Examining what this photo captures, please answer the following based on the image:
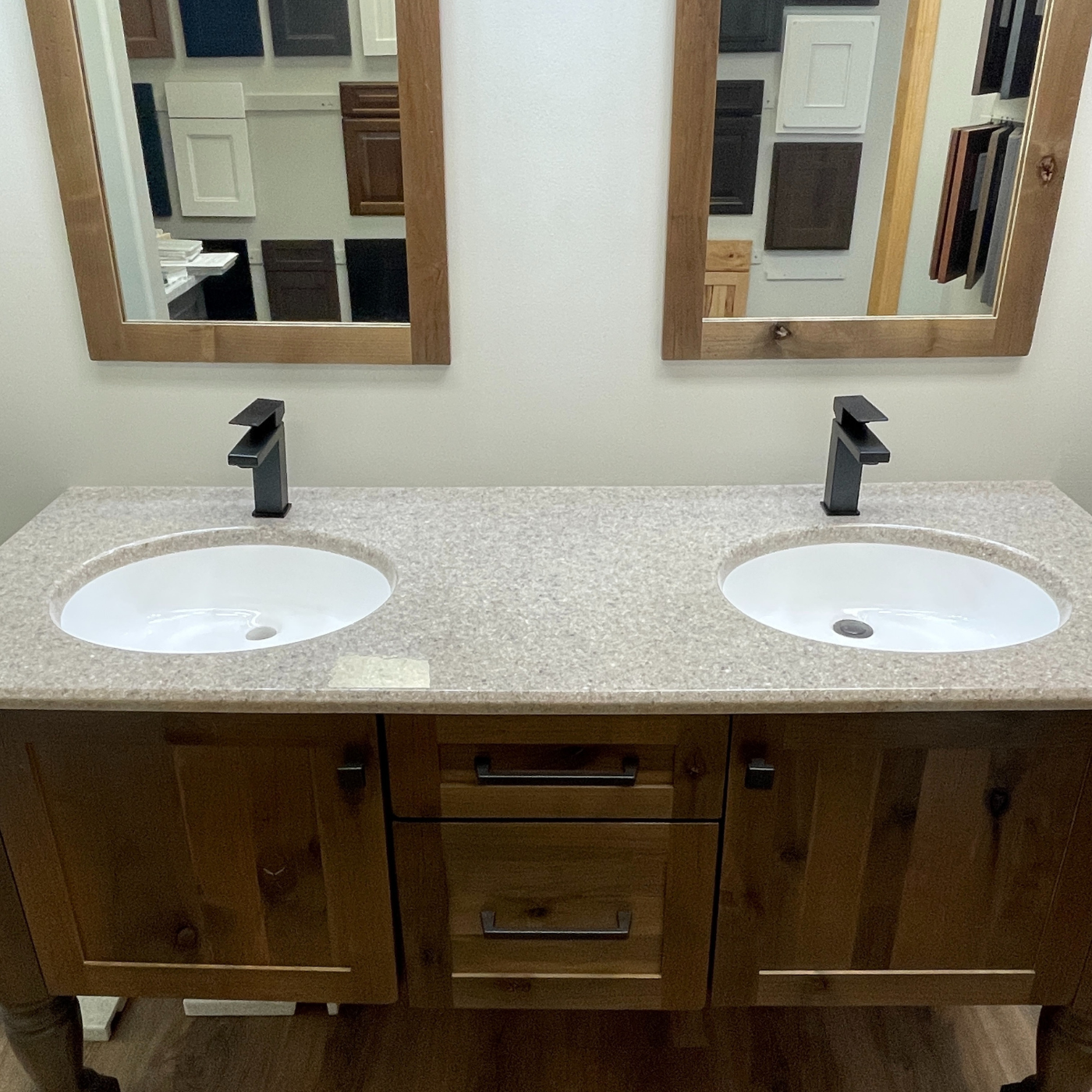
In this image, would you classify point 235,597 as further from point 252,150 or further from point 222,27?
point 222,27

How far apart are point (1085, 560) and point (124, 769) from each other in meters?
1.20

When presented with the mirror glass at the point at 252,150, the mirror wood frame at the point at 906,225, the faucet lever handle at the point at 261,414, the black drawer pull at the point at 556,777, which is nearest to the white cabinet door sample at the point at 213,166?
the mirror glass at the point at 252,150

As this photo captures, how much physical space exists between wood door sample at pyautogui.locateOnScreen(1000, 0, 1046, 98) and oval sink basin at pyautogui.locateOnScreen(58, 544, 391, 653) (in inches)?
41.9

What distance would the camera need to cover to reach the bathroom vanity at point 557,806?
1044 millimetres

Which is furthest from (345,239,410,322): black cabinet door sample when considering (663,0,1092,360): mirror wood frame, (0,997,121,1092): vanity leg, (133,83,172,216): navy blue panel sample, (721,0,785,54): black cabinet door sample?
(0,997,121,1092): vanity leg

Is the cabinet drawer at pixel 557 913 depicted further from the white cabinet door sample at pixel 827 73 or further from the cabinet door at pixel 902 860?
the white cabinet door sample at pixel 827 73

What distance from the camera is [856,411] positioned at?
1.36m

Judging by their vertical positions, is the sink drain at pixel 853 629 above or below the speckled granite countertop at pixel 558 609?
below

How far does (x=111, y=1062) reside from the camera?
1540mm

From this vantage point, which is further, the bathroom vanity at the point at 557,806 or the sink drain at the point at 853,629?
the sink drain at the point at 853,629

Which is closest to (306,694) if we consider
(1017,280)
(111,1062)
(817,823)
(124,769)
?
(124,769)

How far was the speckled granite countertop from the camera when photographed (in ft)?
3.33

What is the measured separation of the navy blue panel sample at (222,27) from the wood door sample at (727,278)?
0.65 metres

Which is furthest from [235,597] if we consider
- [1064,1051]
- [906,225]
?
[1064,1051]
